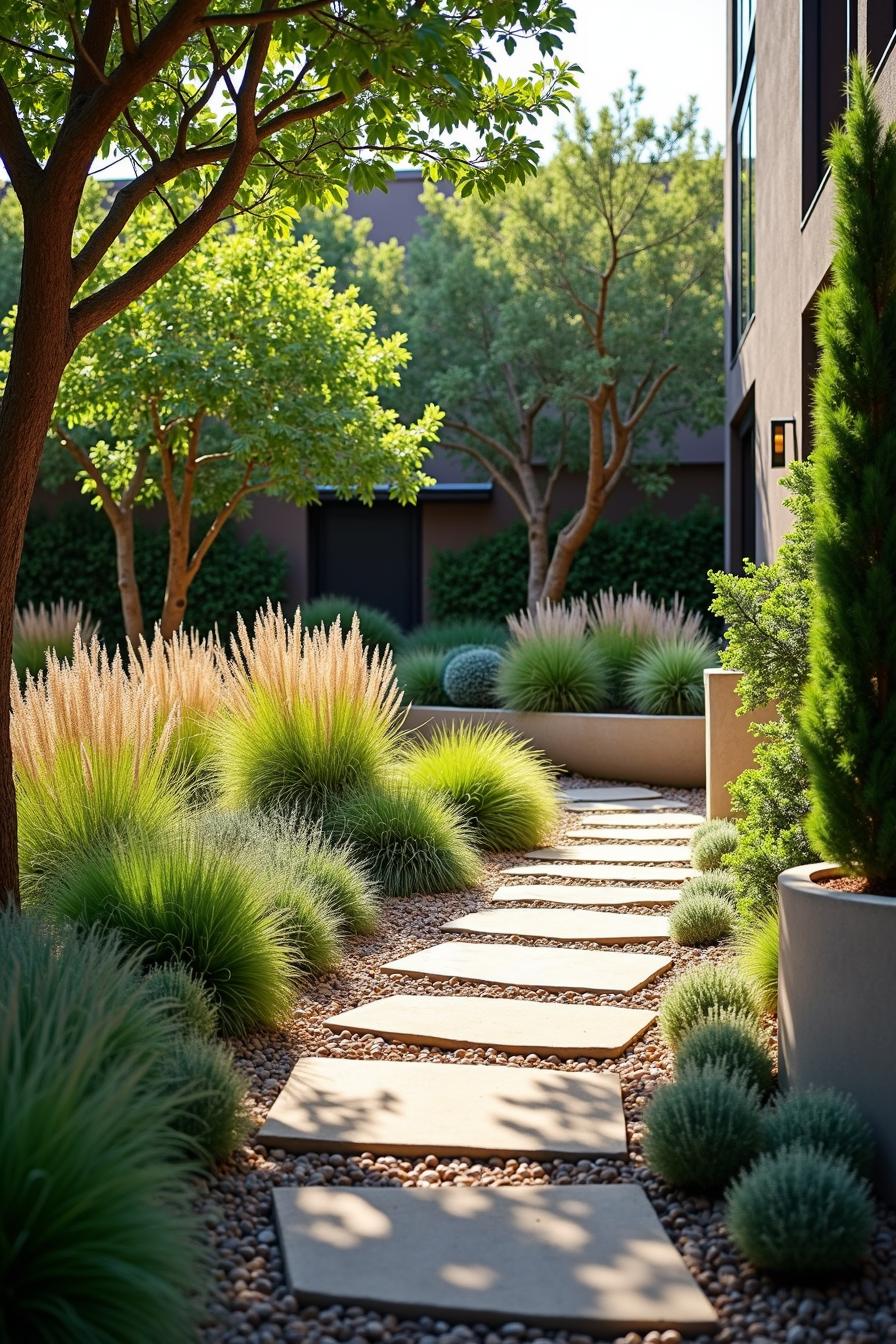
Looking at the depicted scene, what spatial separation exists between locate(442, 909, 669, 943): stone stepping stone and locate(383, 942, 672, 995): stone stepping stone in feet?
0.56

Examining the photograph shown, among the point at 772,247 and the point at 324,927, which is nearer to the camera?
the point at 324,927

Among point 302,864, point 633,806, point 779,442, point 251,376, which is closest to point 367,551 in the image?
point 251,376

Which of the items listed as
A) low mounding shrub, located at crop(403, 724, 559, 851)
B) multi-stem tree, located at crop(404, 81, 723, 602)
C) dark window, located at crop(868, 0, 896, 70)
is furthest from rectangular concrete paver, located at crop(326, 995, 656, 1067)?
multi-stem tree, located at crop(404, 81, 723, 602)

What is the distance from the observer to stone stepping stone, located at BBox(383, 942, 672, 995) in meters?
4.41

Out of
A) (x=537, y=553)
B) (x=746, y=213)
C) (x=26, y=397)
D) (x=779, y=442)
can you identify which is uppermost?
(x=746, y=213)

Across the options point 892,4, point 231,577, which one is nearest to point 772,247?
point 892,4

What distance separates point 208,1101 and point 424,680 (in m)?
8.49

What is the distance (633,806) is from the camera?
8.35m

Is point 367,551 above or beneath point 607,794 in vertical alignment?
above

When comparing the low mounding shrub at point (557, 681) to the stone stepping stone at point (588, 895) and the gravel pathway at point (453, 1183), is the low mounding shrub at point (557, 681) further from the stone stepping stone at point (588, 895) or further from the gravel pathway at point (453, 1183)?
the gravel pathway at point (453, 1183)

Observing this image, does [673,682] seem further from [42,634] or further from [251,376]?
[42,634]

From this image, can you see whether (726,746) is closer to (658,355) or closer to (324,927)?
(324,927)

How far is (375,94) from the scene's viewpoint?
453 centimetres

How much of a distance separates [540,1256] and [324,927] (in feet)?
7.06
